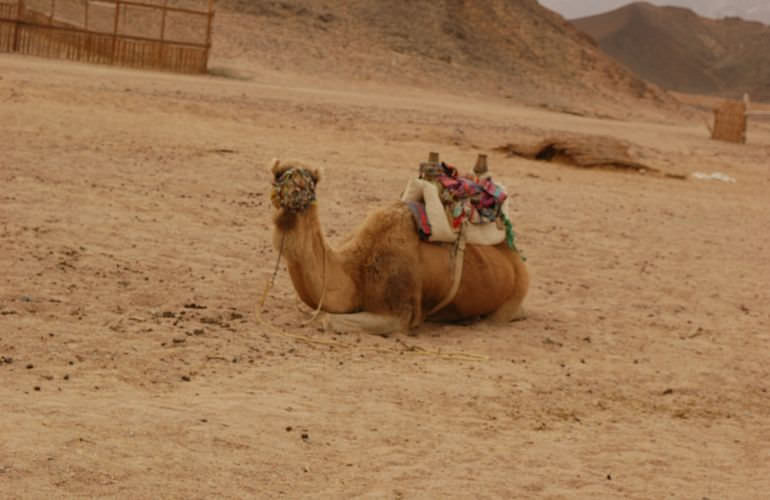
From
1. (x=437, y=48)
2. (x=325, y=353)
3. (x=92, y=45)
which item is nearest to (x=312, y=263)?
(x=325, y=353)

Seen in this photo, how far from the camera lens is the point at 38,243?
9609 millimetres

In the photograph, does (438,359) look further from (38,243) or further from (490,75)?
(490,75)

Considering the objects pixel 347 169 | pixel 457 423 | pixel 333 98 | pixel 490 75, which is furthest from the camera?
pixel 490 75

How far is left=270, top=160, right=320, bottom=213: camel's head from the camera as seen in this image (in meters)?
7.84

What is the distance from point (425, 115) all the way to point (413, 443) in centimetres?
2207

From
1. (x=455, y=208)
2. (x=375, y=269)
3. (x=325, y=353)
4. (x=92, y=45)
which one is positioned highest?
(x=92, y=45)

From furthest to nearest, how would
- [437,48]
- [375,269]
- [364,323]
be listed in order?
[437,48]
[375,269]
[364,323]

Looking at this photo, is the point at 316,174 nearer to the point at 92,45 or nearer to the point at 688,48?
the point at 92,45

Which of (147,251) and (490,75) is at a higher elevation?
(490,75)

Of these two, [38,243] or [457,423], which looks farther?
[38,243]

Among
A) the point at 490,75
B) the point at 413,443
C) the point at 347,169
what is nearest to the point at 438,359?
the point at 413,443

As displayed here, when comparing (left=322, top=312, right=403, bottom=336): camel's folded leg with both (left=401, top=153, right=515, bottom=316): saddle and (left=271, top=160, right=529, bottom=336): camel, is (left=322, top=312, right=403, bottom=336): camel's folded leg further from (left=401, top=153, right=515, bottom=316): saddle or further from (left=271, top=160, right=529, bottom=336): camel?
(left=401, top=153, right=515, bottom=316): saddle

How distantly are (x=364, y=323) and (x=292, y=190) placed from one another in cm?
112

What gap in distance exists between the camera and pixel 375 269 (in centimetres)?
845
